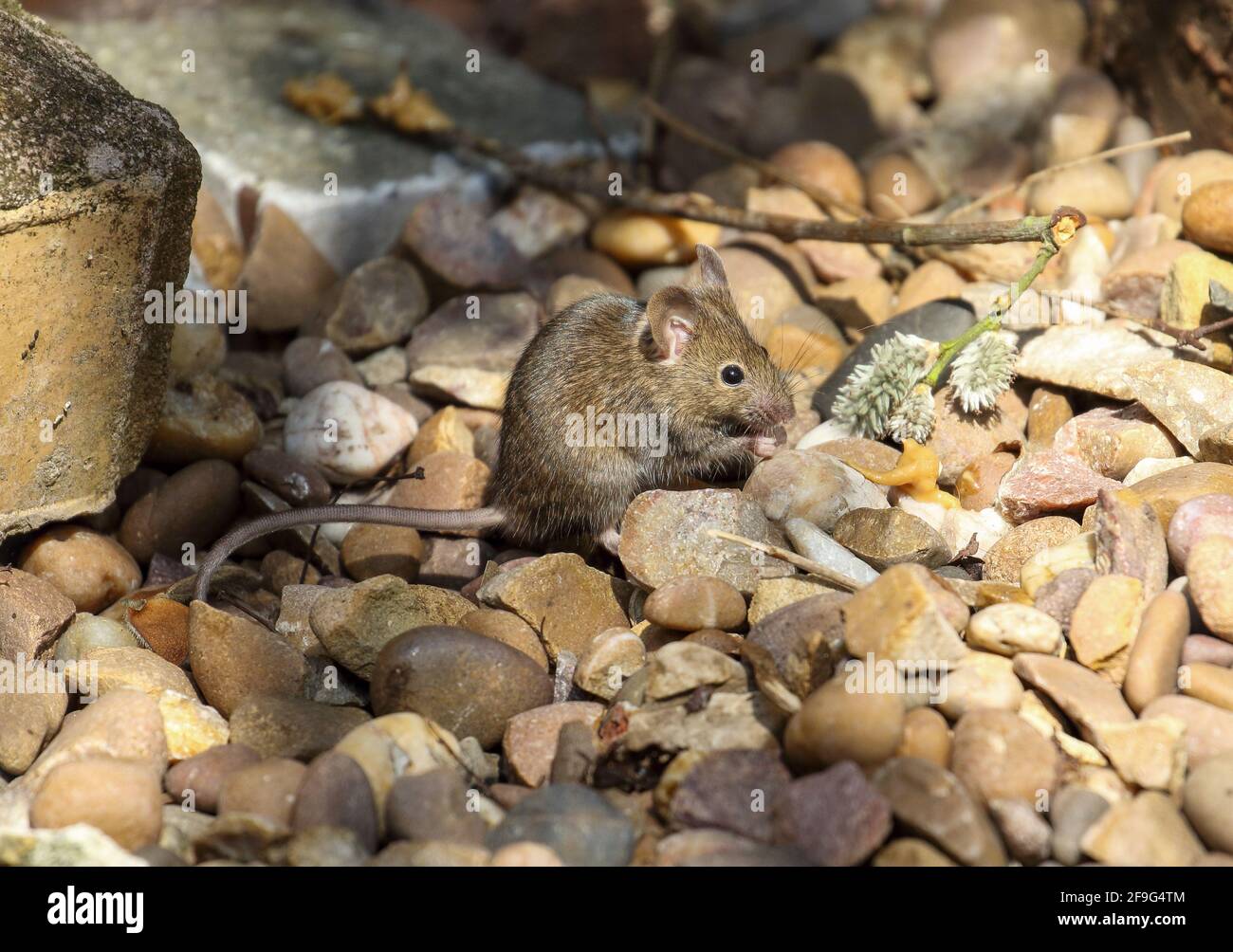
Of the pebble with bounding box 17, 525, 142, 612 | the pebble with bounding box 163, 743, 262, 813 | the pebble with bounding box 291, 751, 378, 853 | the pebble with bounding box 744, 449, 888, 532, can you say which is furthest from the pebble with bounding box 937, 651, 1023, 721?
the pebble with bounding box 17, 525, 142, 612

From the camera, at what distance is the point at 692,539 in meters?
4.12

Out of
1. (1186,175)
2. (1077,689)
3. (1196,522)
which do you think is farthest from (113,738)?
(1186,175)

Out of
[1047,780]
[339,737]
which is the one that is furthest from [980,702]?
[339,737]

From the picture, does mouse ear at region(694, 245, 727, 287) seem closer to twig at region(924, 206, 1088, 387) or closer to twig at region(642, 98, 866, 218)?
twig at region(924, 206, 1088, 387)

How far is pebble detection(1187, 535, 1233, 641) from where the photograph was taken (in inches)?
133

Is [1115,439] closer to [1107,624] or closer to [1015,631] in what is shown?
[1107,624]

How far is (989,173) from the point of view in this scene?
648 cm

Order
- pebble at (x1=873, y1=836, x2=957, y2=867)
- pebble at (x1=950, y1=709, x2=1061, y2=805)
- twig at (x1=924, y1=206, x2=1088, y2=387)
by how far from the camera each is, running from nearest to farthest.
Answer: pebble at (x1=873, y1=836, x2=957, y2=867), pebble at (x1=950, y1=709, x2=1061, y2=805), twig at (x1=924, y1=206, x2=1088, y2=387)

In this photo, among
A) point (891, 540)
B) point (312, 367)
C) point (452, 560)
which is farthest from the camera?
point (312, 367)

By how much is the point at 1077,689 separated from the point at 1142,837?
0.49m

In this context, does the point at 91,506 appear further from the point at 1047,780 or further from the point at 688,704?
the point at 1047,780

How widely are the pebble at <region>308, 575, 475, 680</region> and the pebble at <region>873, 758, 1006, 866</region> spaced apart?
162 centimetres

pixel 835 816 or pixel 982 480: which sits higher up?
pixel 982 480

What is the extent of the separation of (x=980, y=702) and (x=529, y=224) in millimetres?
3870
